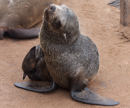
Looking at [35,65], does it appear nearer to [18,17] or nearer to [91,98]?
[91,98]

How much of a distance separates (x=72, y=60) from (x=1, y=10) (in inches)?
115

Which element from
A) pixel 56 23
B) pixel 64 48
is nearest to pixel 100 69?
pixel 64 48

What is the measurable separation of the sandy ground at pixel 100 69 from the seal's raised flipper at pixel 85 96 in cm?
7

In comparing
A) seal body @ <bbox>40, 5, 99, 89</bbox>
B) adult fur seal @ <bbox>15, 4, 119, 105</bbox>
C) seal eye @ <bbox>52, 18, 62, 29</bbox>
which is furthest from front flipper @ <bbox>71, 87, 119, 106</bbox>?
seal eye @ <bbox>52, 18, 62, 29</bbox>

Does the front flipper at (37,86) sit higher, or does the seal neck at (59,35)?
the seal neck at (59,35)

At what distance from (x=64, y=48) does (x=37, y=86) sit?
757 mm

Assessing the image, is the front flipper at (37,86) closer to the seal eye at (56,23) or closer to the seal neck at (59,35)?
the seal neck at (59,35)

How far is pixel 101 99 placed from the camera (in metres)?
3.01

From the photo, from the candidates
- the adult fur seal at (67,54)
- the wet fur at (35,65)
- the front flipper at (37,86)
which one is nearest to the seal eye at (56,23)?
the adult fur seal at (67,54)

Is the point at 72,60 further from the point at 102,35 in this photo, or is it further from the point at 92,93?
the point at 102,35

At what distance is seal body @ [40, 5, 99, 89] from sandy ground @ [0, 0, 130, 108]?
30cm

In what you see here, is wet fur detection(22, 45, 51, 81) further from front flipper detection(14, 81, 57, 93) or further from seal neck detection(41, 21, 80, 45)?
seal neck detection(41, 21, 80, 45)

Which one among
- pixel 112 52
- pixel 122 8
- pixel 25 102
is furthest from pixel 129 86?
pixel 122 8

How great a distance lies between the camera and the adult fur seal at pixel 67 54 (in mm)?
2881
